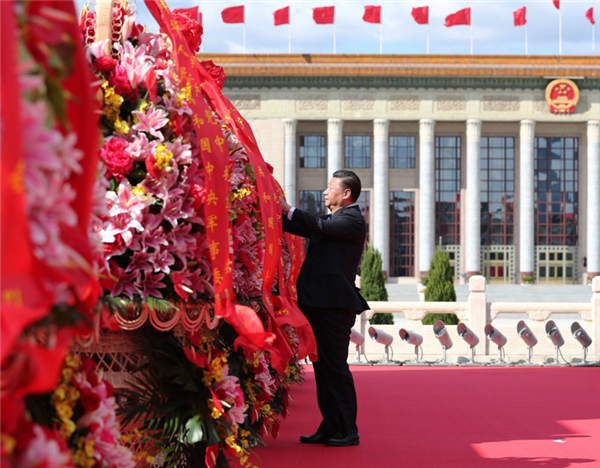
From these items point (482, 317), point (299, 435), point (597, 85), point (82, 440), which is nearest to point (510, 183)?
point (597, 85)

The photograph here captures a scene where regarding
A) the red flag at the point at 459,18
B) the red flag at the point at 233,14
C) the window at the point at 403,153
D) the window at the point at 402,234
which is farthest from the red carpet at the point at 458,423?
the window at the point at 403,153

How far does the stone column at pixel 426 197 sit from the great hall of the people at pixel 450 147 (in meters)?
0.05

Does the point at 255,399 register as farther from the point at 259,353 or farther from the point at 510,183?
the point at 510,183

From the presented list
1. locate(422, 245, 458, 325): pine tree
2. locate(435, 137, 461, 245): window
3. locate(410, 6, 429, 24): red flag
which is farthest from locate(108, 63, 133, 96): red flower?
locate(435, 137, 461, 245): window

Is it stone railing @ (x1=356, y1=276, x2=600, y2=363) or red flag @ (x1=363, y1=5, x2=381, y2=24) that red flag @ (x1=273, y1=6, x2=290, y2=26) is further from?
stone railing @ (x1=356, y1=276, x2=600, y2=363)

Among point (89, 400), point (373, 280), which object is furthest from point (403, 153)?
point (89, 400)

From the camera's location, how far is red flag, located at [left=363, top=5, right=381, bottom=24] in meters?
33.8

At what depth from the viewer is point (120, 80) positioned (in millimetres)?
3074

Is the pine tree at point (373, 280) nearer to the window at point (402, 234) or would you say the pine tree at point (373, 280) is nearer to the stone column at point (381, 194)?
the stone column at point (381, 194)

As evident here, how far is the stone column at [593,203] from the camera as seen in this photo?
37.7 meters

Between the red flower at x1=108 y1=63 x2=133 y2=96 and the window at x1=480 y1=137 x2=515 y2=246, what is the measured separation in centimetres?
3715

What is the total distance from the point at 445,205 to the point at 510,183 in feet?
11.2

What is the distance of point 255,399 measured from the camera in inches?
150

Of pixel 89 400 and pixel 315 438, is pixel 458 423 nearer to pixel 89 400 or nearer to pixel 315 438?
pixel 315 438
